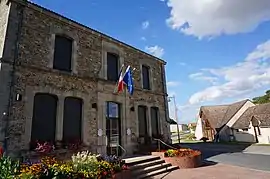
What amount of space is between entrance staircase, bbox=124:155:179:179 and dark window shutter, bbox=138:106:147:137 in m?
2.94

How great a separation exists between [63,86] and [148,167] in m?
5.39

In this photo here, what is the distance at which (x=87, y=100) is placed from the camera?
1070 centimetres

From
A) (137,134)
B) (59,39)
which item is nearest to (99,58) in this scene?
(59,39)

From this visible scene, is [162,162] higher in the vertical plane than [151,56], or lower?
lower

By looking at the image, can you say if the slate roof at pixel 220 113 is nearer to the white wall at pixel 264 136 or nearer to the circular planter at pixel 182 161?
the white wall at pixel 264 136

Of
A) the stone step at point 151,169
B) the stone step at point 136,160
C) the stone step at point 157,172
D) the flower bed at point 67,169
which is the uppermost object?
the flower bed at point 67,169

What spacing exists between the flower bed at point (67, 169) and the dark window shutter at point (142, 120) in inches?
211

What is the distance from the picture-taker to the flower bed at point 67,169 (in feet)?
17.3

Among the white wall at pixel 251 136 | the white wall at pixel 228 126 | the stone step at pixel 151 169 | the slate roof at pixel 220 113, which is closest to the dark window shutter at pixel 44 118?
the stone step at pixel 151 169

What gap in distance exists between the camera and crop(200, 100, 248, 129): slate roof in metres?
34.7

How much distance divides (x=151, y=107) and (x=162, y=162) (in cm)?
485

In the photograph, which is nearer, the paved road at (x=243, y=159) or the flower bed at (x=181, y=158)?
the flower bed at (x=181, y=158)

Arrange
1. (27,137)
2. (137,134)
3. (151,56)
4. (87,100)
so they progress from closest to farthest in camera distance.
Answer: (27,137) → (87,100) → (137,134) → (151,56)

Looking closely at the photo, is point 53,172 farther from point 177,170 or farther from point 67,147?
point 177,170
